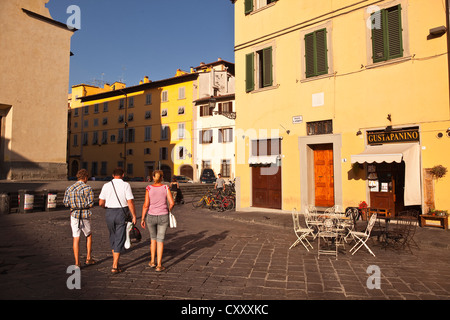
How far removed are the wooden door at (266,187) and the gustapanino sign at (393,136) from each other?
3.65m

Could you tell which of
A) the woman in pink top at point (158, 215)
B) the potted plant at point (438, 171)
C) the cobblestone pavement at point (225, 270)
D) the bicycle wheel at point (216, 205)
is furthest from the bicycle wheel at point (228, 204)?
the woman in pink top at point (158, 215)

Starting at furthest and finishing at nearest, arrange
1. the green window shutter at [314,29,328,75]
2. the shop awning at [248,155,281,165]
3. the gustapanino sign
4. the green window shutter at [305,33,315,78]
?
the shop awning at [248,155,281,165], the green window shutter at [305,33,315,78], the green window shutter at [314,29,328,75], the gustapanino sign

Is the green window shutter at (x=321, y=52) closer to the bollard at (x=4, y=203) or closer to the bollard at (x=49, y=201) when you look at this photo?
the bollard at (x=49, y=201)

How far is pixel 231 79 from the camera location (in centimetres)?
3728

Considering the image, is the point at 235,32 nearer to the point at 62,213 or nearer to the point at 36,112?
the point at 62,213

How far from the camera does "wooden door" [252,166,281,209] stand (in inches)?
479

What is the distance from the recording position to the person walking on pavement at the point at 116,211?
489 centimetres

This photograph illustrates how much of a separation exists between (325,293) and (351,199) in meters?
6.70

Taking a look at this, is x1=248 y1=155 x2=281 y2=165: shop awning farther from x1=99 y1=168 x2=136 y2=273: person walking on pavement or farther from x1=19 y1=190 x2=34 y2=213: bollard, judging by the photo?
x1=19 y1=190 x2=34 y2=213: bollard

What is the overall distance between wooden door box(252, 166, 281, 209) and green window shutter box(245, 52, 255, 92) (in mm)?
3522

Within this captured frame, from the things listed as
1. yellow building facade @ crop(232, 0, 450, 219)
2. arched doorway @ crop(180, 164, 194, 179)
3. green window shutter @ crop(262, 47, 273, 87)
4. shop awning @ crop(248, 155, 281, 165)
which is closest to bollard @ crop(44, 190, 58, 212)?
yellow building facade @ crop(232, 0, 450, 219)

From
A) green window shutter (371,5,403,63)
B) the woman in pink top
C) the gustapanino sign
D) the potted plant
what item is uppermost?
green window shutter (371,5,403,63)

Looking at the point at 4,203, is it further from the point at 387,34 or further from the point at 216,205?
the point at 387,34

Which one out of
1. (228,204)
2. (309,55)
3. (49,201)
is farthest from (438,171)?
(49,201)
